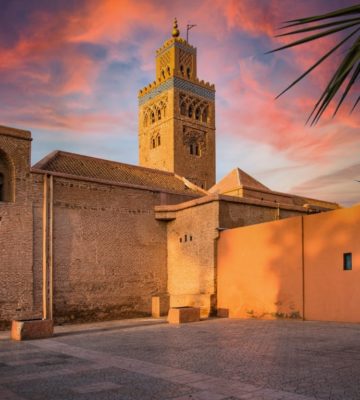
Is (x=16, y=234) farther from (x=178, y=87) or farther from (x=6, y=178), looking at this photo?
(x=178, y=87)

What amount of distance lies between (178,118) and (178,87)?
3011mm

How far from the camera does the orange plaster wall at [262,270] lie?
13.4 m

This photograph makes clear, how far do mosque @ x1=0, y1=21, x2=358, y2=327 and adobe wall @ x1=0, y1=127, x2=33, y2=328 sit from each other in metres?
0.03

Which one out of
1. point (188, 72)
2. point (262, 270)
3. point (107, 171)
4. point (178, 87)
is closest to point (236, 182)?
point (107, 171)

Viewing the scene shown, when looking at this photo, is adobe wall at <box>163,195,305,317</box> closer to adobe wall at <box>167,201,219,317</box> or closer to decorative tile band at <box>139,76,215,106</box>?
adobe wall at <box>167,201,219,317</box>

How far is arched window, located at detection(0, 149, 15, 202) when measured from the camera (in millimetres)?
15133

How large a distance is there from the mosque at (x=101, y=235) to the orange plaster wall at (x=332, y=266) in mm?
4121

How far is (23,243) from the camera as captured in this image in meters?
14.8

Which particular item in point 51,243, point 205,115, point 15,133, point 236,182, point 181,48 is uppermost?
point 181,48

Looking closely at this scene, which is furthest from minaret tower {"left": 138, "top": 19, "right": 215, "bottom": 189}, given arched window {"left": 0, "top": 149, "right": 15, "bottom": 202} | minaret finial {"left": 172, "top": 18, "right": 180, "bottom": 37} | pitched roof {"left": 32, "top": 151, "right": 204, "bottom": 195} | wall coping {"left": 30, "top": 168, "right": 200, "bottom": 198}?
arched window {"left": 0, "top": 149, "right": 15, "bottom": 202}

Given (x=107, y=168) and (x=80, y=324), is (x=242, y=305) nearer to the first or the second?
(x=80, y=324)

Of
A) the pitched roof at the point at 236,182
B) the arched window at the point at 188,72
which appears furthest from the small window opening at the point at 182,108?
the pitched roof at the point at 236,182

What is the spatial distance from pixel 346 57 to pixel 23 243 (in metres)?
13.0

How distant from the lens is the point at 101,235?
55.4 feet
